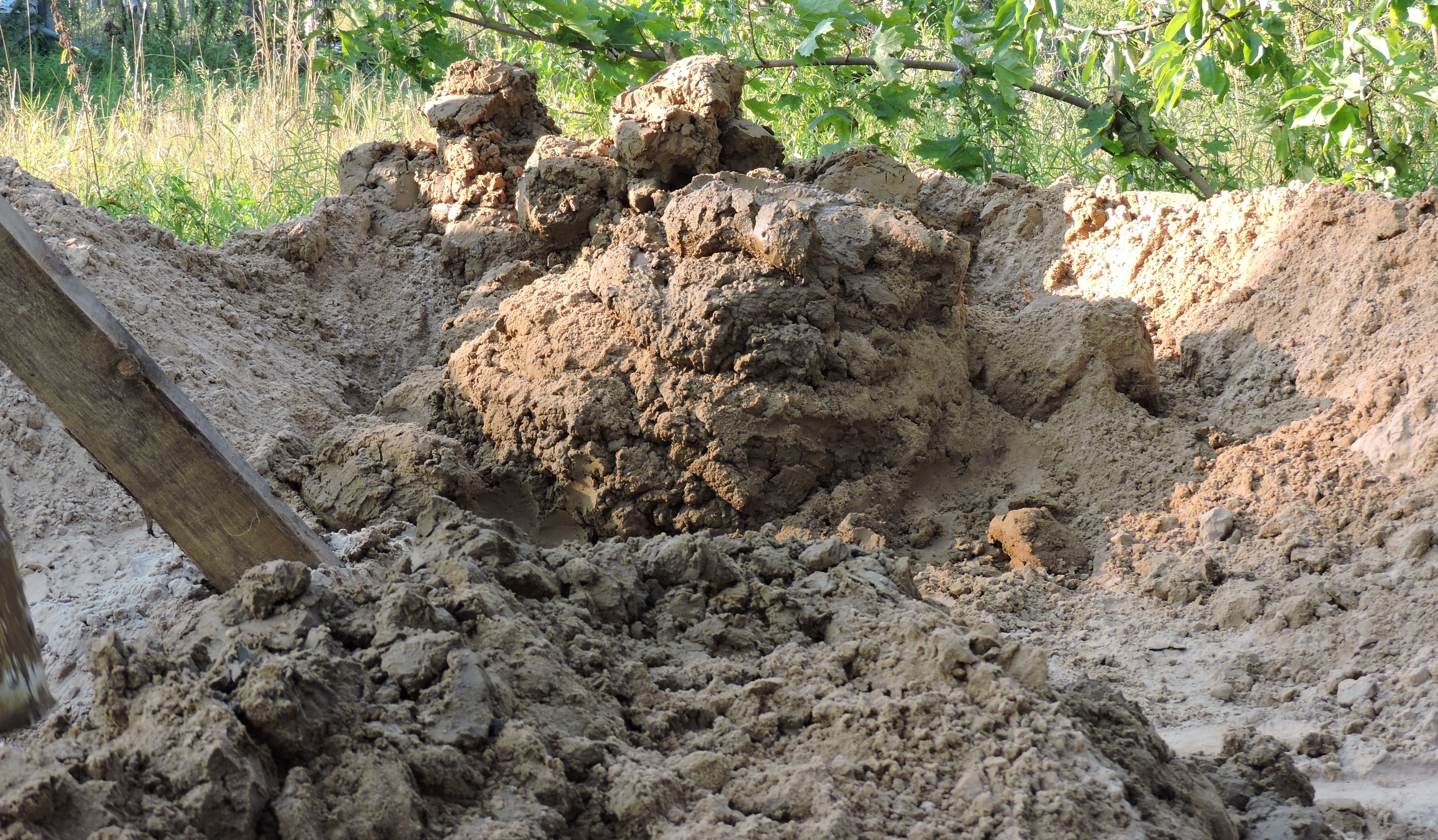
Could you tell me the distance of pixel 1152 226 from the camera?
13.0 feet

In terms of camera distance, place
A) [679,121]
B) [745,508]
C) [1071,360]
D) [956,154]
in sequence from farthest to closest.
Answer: [956,154] → [679,121] → [1071,360] → [745,508]

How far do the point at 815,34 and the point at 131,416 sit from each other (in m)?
2.99

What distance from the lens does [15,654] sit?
66.6 inches

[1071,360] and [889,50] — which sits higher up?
[889,50]

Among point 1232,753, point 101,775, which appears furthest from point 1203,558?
point 101,775

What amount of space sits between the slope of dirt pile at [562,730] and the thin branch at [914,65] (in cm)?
327

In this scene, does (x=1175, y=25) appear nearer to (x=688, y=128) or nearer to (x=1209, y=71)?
(x=1209, y=71)

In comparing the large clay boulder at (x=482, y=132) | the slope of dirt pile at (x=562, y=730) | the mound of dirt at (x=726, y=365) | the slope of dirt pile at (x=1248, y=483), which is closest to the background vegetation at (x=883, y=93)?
the large clay boulder at (x=482, y=132)

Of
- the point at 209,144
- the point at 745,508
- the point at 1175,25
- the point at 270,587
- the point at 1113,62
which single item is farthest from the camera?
the point at 209,144

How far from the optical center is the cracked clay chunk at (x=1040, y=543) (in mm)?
3055

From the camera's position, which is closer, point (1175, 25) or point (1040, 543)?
point (1040, 543)

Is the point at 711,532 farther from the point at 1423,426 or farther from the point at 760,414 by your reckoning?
the point at 1423,426

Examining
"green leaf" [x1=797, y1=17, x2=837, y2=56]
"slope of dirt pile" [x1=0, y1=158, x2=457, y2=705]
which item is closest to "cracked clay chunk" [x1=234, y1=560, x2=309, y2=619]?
"slope of dirt pile" [x1=0, y1=158, x2=457, y2=705]

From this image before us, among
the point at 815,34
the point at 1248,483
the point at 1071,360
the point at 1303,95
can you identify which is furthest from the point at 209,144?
the point at 1248,483
